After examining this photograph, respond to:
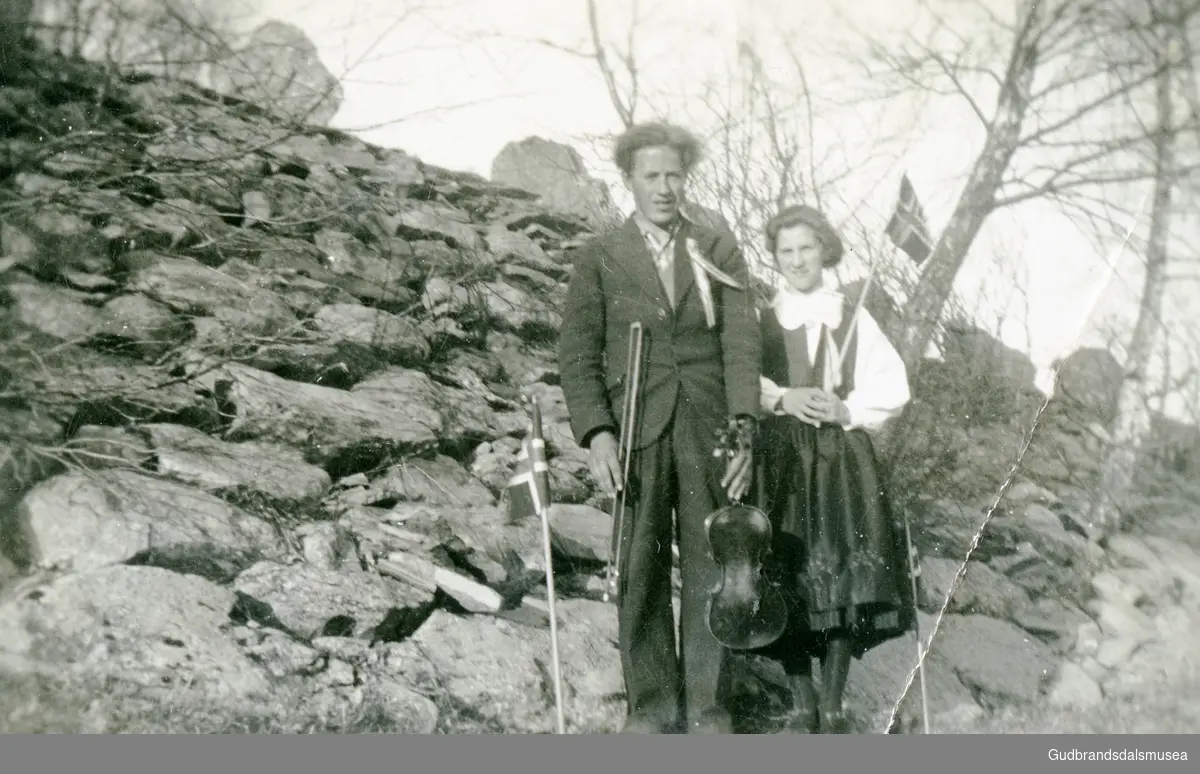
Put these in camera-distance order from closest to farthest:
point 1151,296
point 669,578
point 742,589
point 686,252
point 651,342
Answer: point 742,589 → point 669,578 → point 651,342 → point 686,252 → point 1151,296

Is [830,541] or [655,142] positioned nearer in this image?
[830,541]

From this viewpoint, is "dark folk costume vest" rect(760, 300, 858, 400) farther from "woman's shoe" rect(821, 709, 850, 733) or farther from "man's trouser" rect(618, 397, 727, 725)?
"woman's shoe" rect(821, 709, 850, 733)

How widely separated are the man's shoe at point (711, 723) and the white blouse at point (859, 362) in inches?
40.3

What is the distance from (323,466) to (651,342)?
1.19m

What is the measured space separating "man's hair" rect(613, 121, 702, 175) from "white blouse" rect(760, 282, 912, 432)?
0.61m

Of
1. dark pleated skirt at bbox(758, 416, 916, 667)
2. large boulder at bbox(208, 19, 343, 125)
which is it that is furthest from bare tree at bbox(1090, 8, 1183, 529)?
large boulder at bbox(208, 19, 343, 125)

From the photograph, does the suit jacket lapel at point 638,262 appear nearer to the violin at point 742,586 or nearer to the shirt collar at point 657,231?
the shirt collar at point 657,231

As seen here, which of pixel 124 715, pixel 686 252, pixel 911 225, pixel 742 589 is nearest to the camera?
pixel 124 715

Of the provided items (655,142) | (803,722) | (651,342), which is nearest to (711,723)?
(803,722)

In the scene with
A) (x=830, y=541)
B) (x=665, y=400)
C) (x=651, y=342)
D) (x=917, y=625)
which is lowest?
(x=917, y=625)

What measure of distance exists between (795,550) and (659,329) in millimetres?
878

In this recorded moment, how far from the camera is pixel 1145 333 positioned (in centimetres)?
456

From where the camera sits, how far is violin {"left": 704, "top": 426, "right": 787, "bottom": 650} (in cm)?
342

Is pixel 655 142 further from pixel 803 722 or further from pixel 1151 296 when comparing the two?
pixel 1151 296
